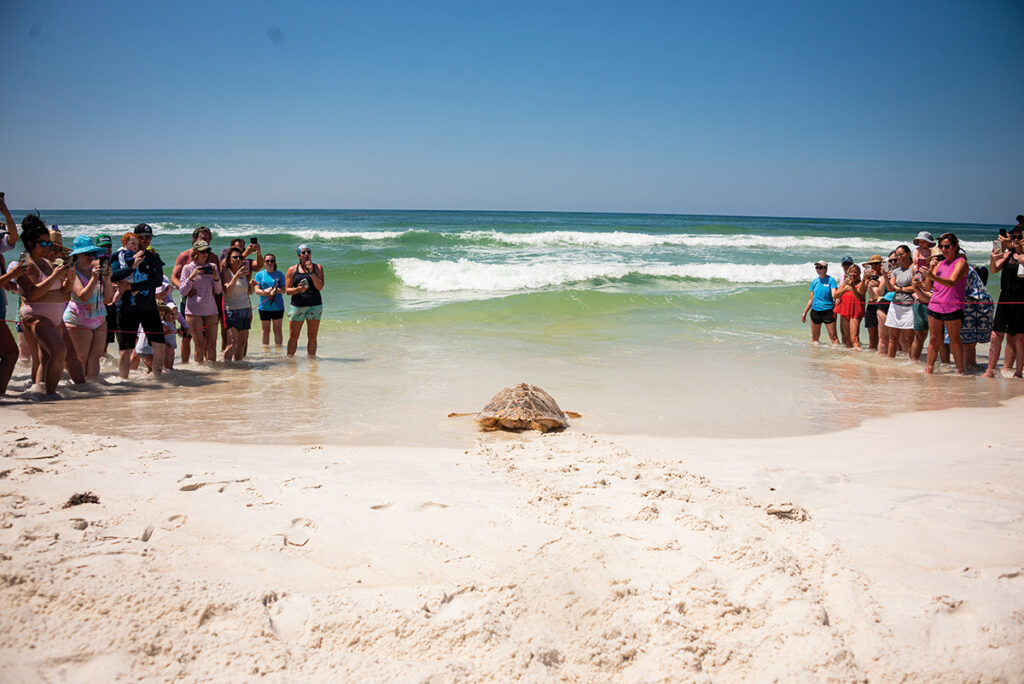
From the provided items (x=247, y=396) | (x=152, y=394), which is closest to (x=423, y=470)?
(x=247, y=396)

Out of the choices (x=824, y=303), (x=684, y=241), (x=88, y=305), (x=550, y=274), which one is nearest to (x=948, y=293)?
(x=824, y=303)

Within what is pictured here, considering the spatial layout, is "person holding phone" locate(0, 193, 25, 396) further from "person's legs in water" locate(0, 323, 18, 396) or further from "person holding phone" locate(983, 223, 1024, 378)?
"person holding phone" locate(983, 223, 1024, 378)

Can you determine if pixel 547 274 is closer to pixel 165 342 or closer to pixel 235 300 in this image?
pixel 235 300

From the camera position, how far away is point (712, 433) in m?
5.53

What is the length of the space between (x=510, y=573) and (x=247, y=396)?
471 cm

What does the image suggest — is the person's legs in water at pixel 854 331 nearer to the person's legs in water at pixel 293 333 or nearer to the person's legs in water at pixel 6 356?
the person's legs in water at pixel 293 333

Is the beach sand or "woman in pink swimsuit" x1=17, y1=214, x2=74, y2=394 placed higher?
"woman in pink swimsuit" x1=17, y1=214, x2=74, y2=394

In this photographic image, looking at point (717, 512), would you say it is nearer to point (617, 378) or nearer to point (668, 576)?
point (668, 576)

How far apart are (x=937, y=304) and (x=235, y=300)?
29.3 ft

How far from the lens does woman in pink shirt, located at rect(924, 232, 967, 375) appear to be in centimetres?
769

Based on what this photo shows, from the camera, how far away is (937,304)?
26.5 feet

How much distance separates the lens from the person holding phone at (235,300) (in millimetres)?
8188

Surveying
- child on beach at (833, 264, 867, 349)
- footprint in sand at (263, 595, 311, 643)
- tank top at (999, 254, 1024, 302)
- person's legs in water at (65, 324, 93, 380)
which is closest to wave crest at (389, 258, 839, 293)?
child on beach at (833, 264, 867, 349)

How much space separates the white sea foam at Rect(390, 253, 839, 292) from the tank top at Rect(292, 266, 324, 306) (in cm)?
938
